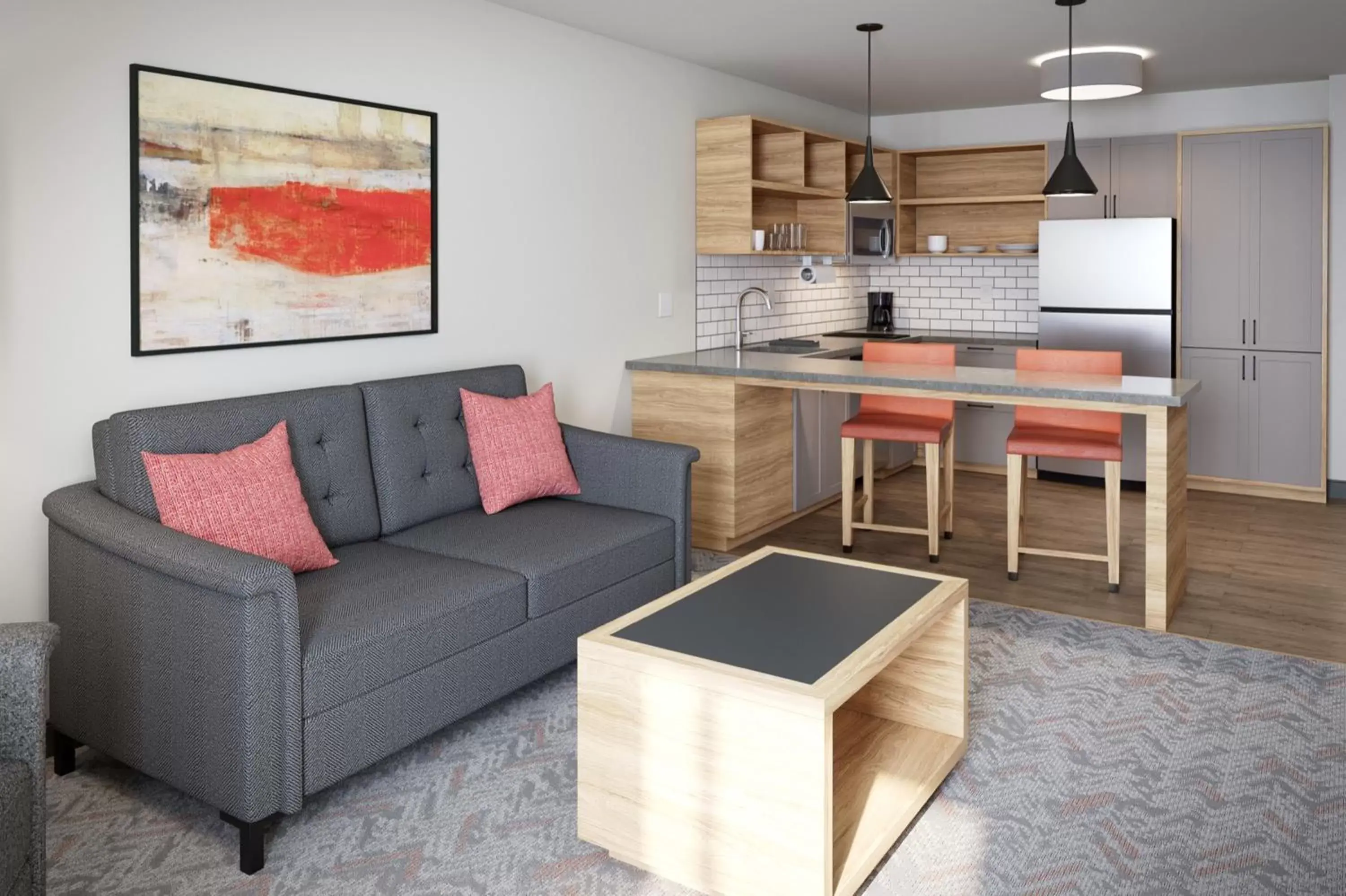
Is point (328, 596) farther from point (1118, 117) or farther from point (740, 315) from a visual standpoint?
point (1118, 117)

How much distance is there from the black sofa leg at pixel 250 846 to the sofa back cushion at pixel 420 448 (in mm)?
1290

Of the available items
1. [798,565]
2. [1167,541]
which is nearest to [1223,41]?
[1167,541]

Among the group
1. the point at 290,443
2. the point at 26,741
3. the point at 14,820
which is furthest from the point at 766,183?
the point at 14,820

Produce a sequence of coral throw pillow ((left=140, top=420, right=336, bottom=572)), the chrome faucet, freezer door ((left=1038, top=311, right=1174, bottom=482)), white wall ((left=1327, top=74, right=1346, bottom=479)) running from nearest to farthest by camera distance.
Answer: coral throw pillow ((left=140, top=420, right=336, bottom=572)) → the chrome faucet → white wall ((left=1327, top=74, right=1346, bottom=479)) → freezer door ((left=1038, top=311, right=1174, bottom=482))

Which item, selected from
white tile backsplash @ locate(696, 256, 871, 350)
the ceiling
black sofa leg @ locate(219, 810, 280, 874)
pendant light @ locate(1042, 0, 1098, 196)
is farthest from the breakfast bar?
black sofa leg @ locate(219, 810, 280, 874)

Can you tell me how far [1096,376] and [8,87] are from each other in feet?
13.1

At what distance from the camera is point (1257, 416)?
21.4ft

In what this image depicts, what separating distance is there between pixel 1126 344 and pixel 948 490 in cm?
189

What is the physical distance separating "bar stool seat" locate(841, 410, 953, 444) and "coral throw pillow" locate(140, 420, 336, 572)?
273cm

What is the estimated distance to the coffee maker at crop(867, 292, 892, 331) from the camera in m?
7.81

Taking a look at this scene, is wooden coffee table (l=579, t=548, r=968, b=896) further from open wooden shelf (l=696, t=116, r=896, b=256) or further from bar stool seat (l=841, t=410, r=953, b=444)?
open wooden shelf (l=696, t=116, r=896, b=256)

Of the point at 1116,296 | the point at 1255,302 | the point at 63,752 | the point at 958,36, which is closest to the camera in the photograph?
the point at 63,752

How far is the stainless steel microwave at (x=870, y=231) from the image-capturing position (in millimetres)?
6852

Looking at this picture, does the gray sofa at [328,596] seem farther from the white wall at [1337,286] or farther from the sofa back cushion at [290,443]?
the white wall at [1337,286]
